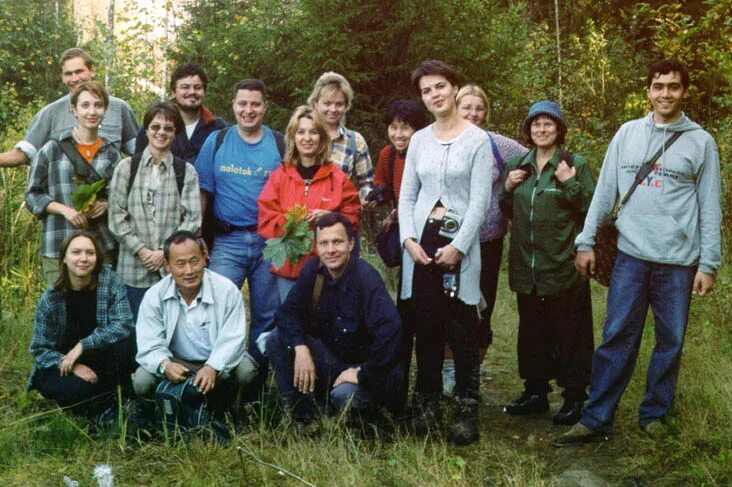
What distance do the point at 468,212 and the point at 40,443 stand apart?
102 inches

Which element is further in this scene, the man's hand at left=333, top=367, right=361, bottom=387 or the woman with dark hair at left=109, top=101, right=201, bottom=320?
the woman with dark hair at left=109, top=101, right=201, bottom=320

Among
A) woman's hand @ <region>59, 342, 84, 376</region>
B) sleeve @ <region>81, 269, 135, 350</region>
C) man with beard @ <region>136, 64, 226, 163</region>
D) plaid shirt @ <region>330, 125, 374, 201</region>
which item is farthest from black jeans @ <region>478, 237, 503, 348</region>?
woman's hand @ <region>59, 342, 84, 376</region>

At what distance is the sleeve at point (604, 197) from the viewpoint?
4645 mm

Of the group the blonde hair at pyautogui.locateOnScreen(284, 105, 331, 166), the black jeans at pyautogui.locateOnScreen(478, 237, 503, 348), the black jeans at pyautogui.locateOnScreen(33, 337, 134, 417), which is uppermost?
the blonde hair at pyautogui.locateOnScreen(284, 105, 331, 166)

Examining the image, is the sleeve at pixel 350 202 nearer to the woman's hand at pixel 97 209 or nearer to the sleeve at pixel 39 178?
the woman's hand at pixel 97 209

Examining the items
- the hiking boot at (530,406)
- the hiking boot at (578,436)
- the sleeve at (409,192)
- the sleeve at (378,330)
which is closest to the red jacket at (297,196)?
the sleeve at (409,192)

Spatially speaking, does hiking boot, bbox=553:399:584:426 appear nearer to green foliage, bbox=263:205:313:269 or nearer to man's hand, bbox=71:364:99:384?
green foliage, bbox=263:205:313:269

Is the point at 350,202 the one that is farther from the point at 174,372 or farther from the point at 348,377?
the point at 174,372

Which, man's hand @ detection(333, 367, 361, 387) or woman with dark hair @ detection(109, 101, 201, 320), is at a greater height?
woman with dark hair @ detection(109, 101, 201, 320)

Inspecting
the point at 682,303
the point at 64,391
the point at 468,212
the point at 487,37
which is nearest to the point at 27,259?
the point at 64,391

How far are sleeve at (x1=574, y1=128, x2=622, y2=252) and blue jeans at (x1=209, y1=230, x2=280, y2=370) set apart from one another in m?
1.96

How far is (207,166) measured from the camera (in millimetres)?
5441

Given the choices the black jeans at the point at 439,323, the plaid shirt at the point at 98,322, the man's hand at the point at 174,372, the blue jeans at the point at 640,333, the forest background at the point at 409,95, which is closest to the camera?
the forest background at the point at 409,95

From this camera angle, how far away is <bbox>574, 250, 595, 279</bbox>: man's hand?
4684 mm
